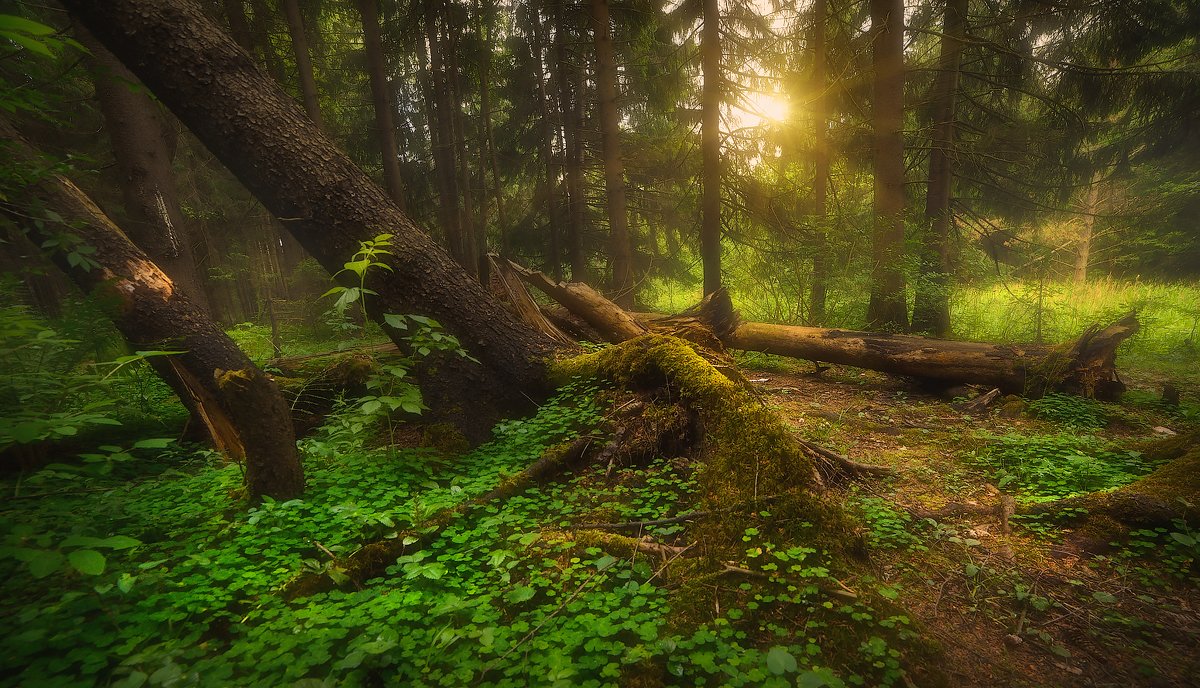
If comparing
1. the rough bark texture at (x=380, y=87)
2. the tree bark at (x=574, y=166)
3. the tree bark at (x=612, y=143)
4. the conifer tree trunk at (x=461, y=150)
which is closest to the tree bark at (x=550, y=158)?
the tree bark at (x=574, y=166)

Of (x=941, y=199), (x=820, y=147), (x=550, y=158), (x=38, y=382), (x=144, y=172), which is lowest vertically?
(x=38, y=382)

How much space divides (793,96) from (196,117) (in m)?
9.84

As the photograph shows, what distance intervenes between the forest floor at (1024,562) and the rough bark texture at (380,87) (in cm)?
1040

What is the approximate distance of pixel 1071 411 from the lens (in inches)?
187

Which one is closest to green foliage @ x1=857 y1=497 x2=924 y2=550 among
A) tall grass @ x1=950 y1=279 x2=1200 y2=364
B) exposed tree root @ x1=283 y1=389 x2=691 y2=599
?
exposed tree root @ x1=283 y1=389 x2=691 y2=599

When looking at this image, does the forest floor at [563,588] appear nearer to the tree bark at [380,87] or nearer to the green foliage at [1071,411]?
the green foliage at [1071,411]

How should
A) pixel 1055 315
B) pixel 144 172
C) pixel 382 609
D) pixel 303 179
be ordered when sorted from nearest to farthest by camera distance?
pixel 382 609
pixel 303 179
pixel 144 172
pixel 1055 315

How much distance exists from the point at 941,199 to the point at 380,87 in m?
12.6

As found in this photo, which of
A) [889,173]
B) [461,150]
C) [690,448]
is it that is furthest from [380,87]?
[690,448]

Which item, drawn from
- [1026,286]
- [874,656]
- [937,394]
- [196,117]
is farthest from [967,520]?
[1026,286]

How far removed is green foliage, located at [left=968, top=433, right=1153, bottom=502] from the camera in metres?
3.20

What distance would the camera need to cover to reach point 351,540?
2496mm

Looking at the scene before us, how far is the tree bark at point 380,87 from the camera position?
9.91m

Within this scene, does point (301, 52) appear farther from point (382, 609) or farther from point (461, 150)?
point (382, 609)
